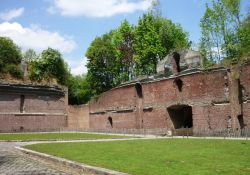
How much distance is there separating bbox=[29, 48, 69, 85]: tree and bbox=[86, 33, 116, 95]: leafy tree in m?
5.52

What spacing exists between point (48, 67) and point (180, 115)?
92.4ft

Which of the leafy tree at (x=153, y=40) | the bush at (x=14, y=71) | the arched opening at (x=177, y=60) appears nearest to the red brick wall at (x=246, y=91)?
the arched opening at (x=177, y=60)

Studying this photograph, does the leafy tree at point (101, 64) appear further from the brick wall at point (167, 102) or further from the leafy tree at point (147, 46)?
the brick wall at point (167, 102)

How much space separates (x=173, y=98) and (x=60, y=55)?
97.0ft

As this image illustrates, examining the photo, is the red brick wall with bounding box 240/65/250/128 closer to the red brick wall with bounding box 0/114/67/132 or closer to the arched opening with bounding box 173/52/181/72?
the arched opening with bounding box 173/52/181/72

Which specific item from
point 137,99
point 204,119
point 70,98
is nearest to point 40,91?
point 137,99

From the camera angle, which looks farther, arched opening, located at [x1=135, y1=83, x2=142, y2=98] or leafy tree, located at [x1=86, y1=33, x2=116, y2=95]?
leafy tree, located at [x1=86, y1=33, x2=116, y2=95]

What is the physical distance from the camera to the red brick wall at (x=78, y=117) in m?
45.8

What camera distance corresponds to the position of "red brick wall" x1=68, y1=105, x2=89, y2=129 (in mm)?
45781

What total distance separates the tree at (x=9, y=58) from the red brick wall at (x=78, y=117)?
37.4 feet

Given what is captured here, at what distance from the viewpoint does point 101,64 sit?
5922 cm

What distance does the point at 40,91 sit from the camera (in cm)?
4138

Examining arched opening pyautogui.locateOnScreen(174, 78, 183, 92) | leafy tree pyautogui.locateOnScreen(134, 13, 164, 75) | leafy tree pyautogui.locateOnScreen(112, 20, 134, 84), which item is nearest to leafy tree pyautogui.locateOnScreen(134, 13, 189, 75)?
leafy tree pyautogui.locateOnScreen(134, 13, 164, 75)

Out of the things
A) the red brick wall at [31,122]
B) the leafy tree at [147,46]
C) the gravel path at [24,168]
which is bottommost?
the gravel path at [24,168]
